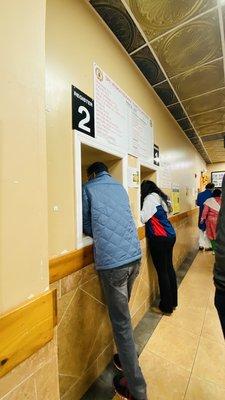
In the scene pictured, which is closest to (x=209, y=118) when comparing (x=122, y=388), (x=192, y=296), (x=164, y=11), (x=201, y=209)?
(x=201, y=209)

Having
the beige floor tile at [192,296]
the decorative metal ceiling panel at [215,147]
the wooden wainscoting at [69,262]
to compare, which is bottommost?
the beige floor tile at [192,296]

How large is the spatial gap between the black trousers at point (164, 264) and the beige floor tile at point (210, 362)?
0.47 m

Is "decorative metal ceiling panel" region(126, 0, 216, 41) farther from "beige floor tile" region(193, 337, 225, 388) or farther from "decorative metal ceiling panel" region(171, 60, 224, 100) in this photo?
"beige floor tile" region(193, 337, 225, 388)

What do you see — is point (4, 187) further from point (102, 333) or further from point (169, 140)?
point (169, 140)

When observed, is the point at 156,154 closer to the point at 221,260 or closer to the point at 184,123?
the point at 184,123

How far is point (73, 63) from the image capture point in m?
1.31

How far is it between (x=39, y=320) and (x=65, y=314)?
0.58m

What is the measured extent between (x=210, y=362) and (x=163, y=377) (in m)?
0.43

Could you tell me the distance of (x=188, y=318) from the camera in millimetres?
2258

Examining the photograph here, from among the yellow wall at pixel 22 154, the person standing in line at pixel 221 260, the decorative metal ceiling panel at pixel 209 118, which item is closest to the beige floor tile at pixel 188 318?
the person standing in line at pixel 221 260

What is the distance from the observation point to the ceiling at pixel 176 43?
1.50 meters

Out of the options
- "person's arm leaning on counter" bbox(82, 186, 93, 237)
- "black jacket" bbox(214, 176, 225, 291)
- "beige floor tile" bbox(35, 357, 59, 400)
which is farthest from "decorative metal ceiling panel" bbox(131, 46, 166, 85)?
"beige floor tile" bbox(35, 357, 59, 400)

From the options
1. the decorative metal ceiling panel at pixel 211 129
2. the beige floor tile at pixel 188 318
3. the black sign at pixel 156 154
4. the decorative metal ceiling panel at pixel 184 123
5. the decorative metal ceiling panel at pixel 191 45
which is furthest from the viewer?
the decorative metal ceiling panel at pixel 211 129

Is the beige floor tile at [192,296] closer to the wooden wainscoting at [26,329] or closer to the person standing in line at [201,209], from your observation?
the person standing in line at [201,209]
